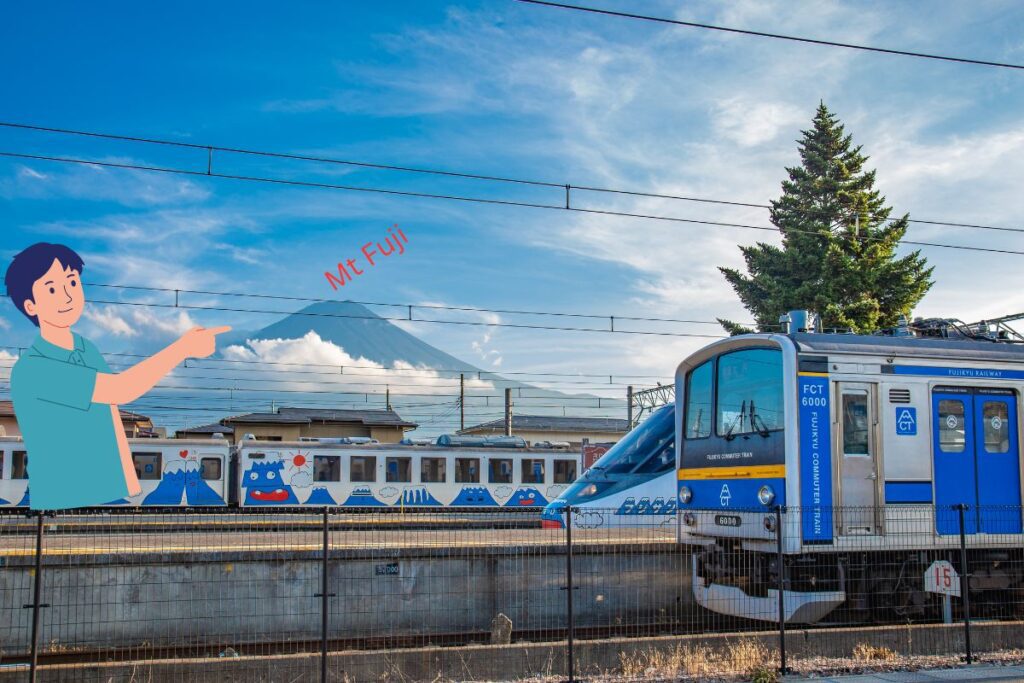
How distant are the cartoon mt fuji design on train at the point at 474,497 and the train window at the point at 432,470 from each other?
35.7 inches

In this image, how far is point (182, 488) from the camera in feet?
106

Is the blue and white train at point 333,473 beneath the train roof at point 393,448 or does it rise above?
beneath

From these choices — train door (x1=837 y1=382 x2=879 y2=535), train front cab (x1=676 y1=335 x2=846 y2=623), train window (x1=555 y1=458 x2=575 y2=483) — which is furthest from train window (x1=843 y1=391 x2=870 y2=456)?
train window (x1=555 y1=458 x2=575 y2=483)

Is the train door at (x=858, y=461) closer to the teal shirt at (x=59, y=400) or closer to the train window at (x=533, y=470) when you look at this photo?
the teal shirt at (x=59, y=400)

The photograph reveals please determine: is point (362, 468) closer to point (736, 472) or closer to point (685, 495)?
point (685, 495)

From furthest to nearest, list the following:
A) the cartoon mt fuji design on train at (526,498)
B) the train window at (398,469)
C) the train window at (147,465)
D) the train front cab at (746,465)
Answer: the cartoon mt fuji design on train at (526,498)
the train window at (398,469)
the train window at (147,465)
the train front cab at (746,465)

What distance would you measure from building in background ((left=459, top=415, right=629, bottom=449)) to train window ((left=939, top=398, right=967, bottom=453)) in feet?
175

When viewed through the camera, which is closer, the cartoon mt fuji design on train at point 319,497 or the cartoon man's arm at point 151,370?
the cartoon man's arm at point 151,370

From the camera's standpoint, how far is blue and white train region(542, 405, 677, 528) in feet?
55.8

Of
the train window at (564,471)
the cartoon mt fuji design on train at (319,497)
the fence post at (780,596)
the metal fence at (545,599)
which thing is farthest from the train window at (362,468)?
the fence post at (780,596)

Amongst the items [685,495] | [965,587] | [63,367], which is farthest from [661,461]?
[63,367]

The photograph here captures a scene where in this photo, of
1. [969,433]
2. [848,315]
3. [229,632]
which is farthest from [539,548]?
[848,315]

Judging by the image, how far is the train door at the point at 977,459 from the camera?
12.0 m

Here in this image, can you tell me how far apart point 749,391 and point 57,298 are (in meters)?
10.2
